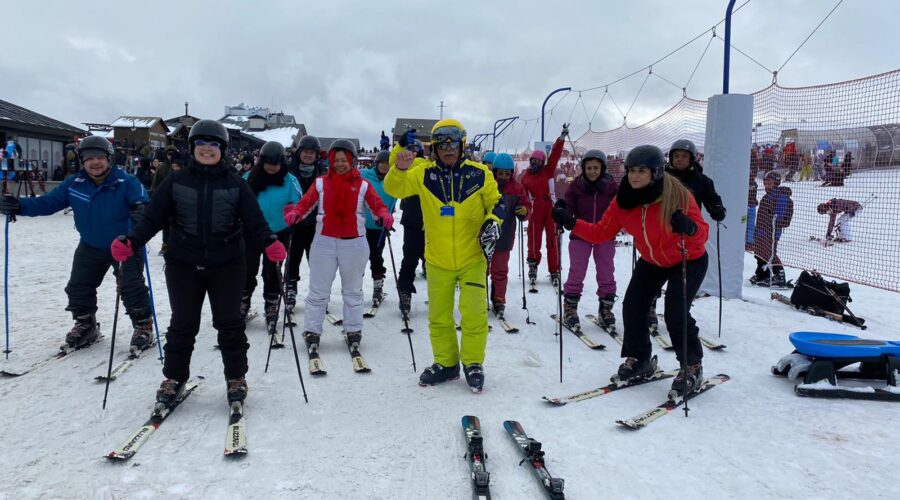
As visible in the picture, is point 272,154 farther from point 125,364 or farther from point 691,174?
point 691,174

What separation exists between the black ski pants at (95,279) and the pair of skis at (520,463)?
3648mm

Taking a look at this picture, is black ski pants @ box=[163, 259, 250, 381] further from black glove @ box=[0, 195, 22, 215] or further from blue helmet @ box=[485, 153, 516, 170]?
blue helmet @ box=[485, 153, 516, 170]

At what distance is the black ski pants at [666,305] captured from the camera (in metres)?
4.53

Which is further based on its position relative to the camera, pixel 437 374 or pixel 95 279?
pixel 95 279

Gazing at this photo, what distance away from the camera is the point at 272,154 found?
19.6 feet

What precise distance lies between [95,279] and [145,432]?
2577 millimetres

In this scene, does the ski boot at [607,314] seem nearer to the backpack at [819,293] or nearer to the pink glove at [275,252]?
the backpack at [819,293]

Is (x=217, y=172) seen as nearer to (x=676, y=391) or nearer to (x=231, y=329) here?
(x=231, y=329)

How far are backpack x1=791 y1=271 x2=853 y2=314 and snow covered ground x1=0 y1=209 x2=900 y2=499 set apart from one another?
202cm

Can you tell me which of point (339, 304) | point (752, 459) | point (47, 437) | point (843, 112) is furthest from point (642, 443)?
point (843, 112)

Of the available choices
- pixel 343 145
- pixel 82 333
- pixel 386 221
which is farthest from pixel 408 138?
pixel 82 333

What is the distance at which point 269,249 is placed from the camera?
401 cm

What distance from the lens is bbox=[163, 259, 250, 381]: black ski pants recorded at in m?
3.95

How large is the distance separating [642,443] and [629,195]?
6.30 feet
